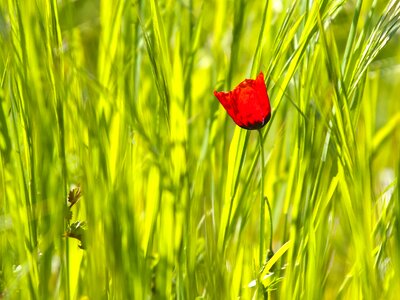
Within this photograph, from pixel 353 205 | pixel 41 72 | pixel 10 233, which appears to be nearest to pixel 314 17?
pixel 353 205

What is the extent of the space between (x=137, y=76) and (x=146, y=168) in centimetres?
20

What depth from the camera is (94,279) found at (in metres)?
0.93

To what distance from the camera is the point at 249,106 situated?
0.97 meters

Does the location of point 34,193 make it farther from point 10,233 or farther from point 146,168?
point 146,168

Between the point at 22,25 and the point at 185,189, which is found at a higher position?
the point at 22,25

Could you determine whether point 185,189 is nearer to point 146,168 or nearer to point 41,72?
point 41,72

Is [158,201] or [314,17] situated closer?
[314,17]

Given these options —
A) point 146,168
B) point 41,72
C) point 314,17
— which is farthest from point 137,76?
point 314,17

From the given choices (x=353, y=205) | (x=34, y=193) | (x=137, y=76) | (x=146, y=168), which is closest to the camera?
(x=353, y=205)

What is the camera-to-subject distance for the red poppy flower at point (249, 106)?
38.1 inches

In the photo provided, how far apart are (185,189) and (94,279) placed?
0.59ft

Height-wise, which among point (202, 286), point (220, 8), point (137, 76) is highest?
point (220, 8)

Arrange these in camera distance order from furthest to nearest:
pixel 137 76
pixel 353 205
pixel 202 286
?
pixel 137 76 < pixel 202 286 < pixel 353 205

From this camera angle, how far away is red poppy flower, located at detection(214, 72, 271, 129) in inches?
38.1
